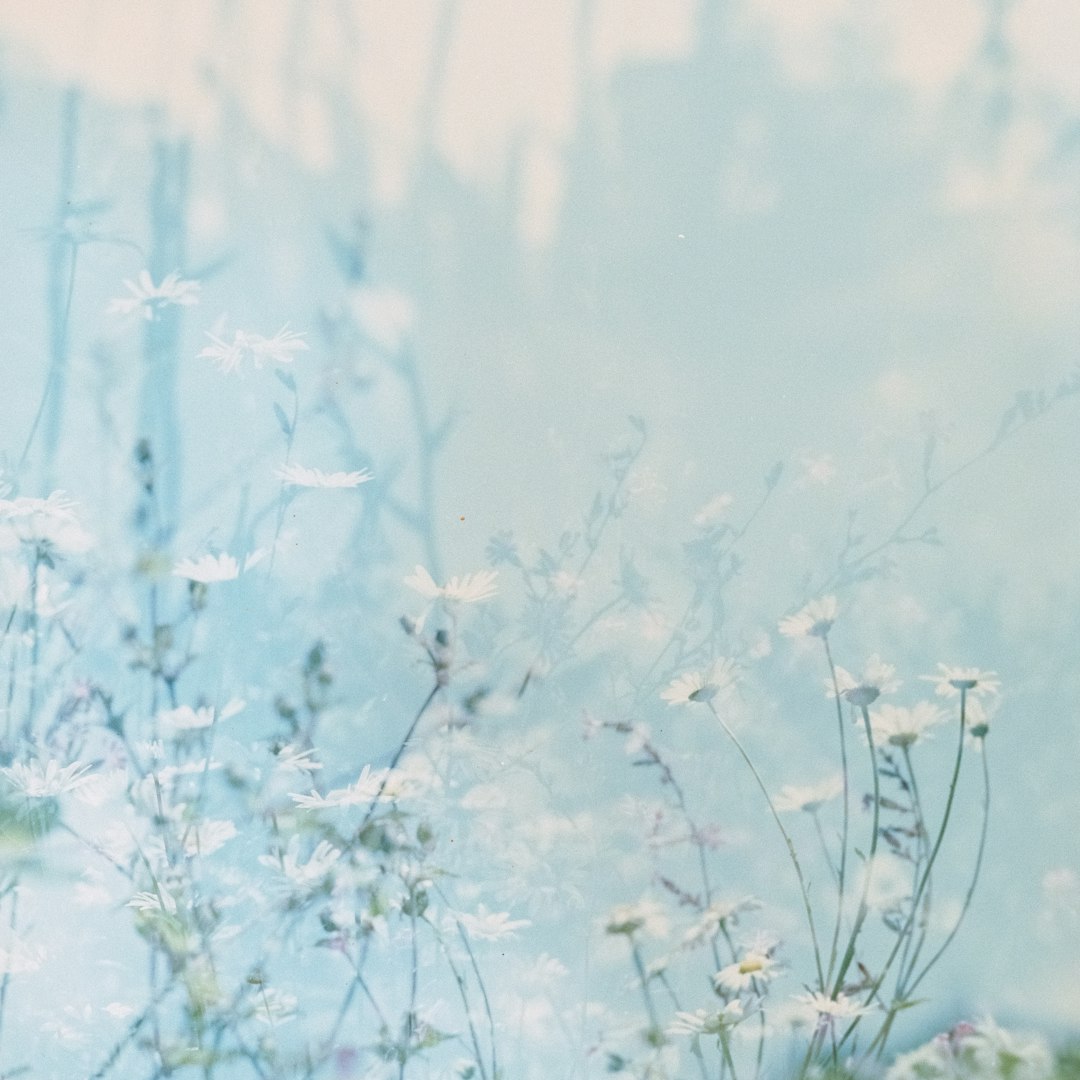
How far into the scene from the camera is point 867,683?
121 centimetres

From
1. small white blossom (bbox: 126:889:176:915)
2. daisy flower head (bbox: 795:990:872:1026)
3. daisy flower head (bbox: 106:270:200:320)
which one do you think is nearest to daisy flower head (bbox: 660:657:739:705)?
daisy flower head (bbox: 795:990:872:1026)

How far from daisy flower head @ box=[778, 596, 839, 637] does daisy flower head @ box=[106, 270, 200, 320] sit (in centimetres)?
76

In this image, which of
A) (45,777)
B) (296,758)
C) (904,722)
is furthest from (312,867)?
(904,722)

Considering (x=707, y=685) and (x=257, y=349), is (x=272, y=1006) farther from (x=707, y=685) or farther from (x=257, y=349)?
(x=257, y=349)

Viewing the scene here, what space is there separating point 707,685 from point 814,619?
0.14 m

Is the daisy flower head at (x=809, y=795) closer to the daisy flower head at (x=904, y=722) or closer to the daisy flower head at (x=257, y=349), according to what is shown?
the daisy flower head at (x=904, y=722)

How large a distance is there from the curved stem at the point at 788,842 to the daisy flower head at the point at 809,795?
0.04ft

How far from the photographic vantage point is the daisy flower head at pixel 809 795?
1210mm

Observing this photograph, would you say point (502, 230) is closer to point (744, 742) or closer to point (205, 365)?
point (205, 365)

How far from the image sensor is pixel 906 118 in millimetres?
1219

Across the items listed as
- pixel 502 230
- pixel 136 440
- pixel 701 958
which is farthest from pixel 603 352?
pixel 701 958

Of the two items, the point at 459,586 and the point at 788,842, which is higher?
the point at 459,586

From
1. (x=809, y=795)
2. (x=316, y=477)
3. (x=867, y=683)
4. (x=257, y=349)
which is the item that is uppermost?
(x=257, y=349)

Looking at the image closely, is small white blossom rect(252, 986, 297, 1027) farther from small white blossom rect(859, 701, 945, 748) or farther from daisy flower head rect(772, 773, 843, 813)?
small white blossom rect(859, 701, 945, 748)
